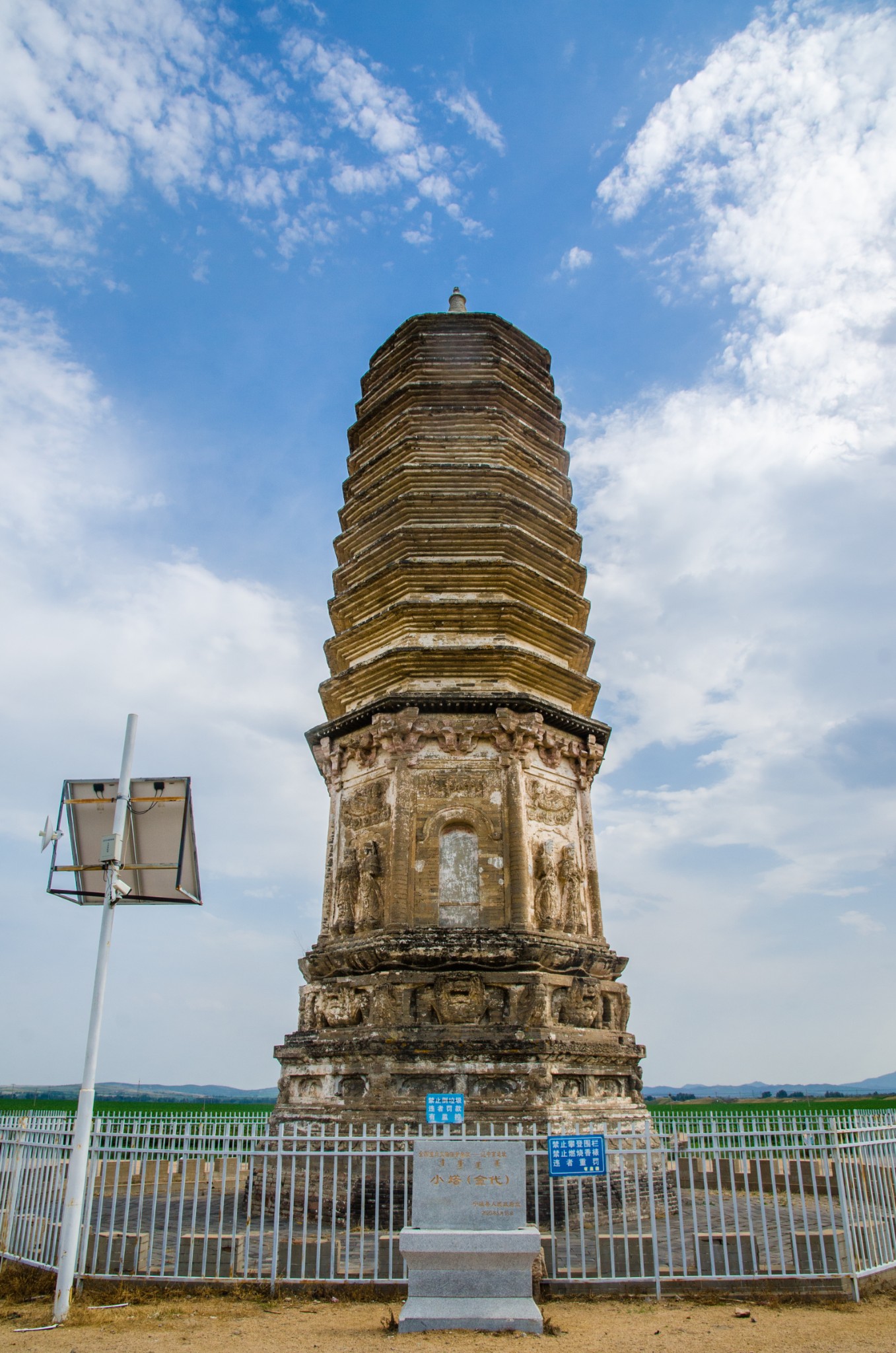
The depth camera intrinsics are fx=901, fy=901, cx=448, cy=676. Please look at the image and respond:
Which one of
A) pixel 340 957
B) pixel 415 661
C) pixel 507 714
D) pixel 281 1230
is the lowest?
pixel 281 1230

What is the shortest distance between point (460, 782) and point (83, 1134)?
9.08m

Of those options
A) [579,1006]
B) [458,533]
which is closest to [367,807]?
[579,1006]

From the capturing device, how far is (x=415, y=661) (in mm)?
17109

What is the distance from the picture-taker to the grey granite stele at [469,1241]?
25.4 feet

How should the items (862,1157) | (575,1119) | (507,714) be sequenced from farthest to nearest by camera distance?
(507,714) < (575,1119) < (862,1157)

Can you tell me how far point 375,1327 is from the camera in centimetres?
779

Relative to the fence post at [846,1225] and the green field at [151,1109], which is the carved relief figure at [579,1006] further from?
the green field at [151,1109]

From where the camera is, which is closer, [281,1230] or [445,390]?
[281,1230]

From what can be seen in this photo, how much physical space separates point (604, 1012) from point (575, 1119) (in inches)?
119

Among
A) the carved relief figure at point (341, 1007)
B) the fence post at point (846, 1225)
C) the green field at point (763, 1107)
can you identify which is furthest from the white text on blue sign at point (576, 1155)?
the carved relief figure at point (341, 1007)

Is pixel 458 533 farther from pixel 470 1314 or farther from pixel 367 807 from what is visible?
pixel 470 1314

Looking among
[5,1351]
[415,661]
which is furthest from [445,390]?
[5,1351]

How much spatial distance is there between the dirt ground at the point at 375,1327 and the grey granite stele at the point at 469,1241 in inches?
7.6

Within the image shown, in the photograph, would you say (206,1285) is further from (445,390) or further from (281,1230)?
(445,390)
